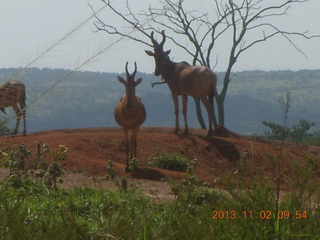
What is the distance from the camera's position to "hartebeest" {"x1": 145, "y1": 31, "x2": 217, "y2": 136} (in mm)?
16609

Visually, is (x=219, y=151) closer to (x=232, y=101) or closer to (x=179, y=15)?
(x=179, y=15)

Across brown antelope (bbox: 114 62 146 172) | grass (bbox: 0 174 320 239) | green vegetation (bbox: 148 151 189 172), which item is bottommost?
green vegetation (bbox: 148 151 189 172)

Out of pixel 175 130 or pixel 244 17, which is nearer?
pixel 175 130

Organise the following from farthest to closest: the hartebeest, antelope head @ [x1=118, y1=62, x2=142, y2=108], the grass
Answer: the hartebeest
antelope head @ [x1=118, y1=62, x2=142, y2=108]
the grass

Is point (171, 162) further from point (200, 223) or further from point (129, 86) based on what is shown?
point (200, 223)

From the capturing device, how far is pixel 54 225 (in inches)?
197

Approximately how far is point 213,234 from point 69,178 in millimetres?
5284

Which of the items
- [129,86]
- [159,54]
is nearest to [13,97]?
[129,86]

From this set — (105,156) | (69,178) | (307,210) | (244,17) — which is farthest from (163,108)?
(307,210)

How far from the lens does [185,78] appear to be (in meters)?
16.7
